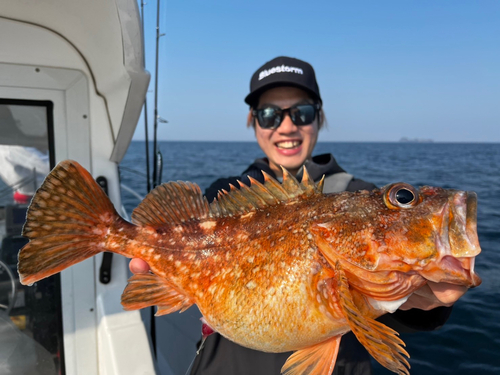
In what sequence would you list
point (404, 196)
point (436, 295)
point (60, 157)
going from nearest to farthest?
point (404, 196) → point (436, 295) → point (60, 157)

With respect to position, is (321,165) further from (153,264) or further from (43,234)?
(43,234)

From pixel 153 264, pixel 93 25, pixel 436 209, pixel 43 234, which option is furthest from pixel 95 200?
pixel 436 209

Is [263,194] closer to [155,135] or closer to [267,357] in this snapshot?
[267,357]

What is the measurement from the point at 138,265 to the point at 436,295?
5.26 feet

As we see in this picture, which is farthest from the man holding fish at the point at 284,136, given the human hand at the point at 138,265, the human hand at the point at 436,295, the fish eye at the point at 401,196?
the fish eye at the point at 401,196

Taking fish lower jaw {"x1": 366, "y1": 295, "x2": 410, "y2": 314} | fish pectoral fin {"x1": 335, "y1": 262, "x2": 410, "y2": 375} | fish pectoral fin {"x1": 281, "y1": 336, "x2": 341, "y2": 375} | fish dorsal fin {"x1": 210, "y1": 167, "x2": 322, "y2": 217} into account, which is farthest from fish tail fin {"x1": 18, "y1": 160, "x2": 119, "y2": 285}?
fish lower jaw {"x1": 366, "y1": 295, "x2": 410, "y2": 314}

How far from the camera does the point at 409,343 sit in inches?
199

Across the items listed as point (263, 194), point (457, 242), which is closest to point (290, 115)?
point (263, 194)

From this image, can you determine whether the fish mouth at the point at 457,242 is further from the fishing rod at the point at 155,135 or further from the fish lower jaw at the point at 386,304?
the fishing rod at the point at 155,135

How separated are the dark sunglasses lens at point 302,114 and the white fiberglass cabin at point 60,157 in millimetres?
1372

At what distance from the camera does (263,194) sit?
195 centimetres

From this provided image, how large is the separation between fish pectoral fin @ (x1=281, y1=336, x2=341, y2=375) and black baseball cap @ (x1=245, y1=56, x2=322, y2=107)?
2.11 metres

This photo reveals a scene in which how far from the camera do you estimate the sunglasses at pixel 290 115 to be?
3.12 m

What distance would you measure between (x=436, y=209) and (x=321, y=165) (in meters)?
1.67
